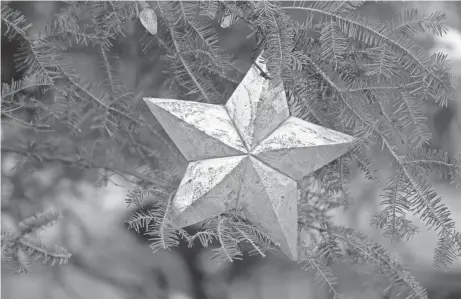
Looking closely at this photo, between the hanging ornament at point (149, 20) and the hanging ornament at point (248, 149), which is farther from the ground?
the hanging ornament at point (149, 20)

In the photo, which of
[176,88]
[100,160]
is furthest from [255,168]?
[100,160]

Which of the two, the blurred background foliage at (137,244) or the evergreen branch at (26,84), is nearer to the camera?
the evergreen branch at (26,84)

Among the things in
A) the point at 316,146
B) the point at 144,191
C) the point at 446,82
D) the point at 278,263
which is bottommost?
the point at 278,263

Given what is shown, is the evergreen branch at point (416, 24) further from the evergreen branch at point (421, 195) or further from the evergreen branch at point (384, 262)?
the evergreen branch at point (384, 262)

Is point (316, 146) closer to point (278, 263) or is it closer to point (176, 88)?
point (176, 88)

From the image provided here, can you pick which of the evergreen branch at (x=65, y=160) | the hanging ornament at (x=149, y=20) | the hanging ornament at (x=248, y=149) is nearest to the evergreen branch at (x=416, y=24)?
the hanging ornament at (x=248, y=149)

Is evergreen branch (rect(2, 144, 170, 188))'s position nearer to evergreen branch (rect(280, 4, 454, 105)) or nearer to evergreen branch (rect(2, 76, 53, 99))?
evergreen branch (rect(2, 76, 53, 99))

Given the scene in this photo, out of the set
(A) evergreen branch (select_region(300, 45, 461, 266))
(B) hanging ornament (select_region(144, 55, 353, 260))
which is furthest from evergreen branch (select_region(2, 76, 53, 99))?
(A) evergreen branch (select_region(300, 45, 461, 266))
